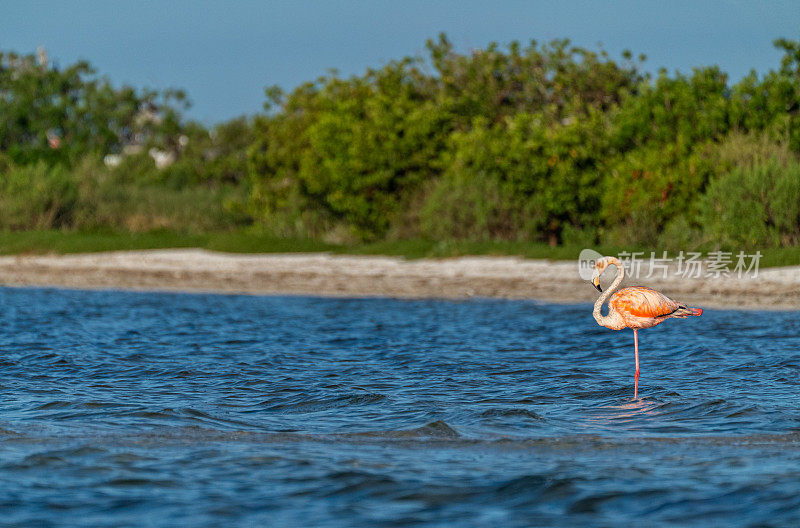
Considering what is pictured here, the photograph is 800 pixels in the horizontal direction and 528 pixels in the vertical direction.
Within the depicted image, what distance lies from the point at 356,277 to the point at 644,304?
14497mm

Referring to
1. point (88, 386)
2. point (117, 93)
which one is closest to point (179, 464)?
point (88, 386)

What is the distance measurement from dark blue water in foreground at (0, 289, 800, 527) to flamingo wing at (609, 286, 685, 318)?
2.46 ft

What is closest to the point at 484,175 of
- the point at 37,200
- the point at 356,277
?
the point at 356,277

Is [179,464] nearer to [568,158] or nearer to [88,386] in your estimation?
[88,386]

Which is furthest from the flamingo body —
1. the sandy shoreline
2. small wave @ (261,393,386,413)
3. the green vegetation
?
the green vegetation

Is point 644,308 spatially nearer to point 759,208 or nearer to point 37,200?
point 759,208

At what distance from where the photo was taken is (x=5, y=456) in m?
7.57

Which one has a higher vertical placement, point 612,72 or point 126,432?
point 612,72

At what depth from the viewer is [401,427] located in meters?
8.68

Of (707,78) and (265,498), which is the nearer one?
(265,498)

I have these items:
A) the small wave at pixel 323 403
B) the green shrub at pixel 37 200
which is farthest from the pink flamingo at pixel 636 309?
the green shrub at pixel 37 200

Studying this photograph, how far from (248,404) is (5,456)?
2567 millimetres

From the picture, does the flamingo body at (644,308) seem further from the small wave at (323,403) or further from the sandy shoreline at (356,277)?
the sandy shoreline at (356,277)

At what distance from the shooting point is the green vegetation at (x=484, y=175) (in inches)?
1013
